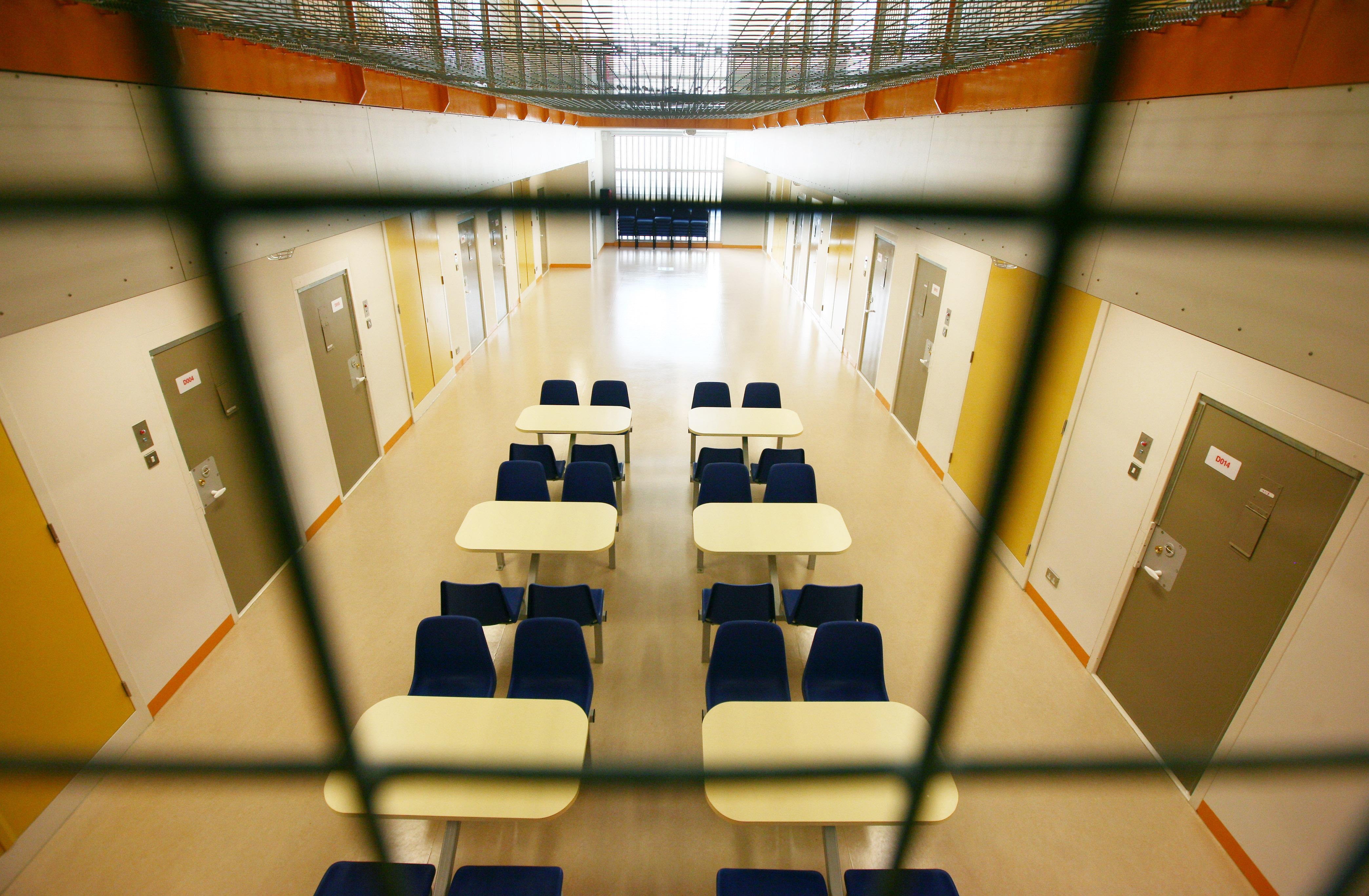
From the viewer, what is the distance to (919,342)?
7363mm

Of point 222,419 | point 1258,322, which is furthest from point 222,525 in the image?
point 1258,322

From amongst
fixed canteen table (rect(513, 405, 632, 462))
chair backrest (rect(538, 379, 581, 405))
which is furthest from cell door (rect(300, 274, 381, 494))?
chair backrest (rect(538, 379, 581, 405))

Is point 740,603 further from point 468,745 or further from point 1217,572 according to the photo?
point 1217,572

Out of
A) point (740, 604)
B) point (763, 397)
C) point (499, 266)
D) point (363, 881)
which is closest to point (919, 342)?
point (763, 397)

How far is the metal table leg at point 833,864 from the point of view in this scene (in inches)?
115

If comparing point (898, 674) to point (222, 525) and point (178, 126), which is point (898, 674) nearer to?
point (178, 126)

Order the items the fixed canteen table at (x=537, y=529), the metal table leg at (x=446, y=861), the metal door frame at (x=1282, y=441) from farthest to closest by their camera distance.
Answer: the fixed canteen table at (x=537, y=529) → the metal table leg at (x=446, y=861) → the metal door frame at (x=1282, y=441)

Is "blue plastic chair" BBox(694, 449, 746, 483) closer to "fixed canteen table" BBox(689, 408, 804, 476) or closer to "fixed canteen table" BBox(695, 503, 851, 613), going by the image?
"fixed canteen table" BBox(689, 408, 804, 476)

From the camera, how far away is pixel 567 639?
3.54 m

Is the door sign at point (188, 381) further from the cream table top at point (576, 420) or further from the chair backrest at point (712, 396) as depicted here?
the chair backrest at point (712, 396)

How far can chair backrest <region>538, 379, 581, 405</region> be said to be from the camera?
6.74 metres

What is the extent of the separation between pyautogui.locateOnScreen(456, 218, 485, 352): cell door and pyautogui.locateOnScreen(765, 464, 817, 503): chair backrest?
6438 millimetres

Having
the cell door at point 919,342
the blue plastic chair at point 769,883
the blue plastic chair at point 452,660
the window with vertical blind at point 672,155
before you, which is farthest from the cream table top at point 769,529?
the window with vertical blind at point 672,155

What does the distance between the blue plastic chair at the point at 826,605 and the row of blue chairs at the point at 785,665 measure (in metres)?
0.34
